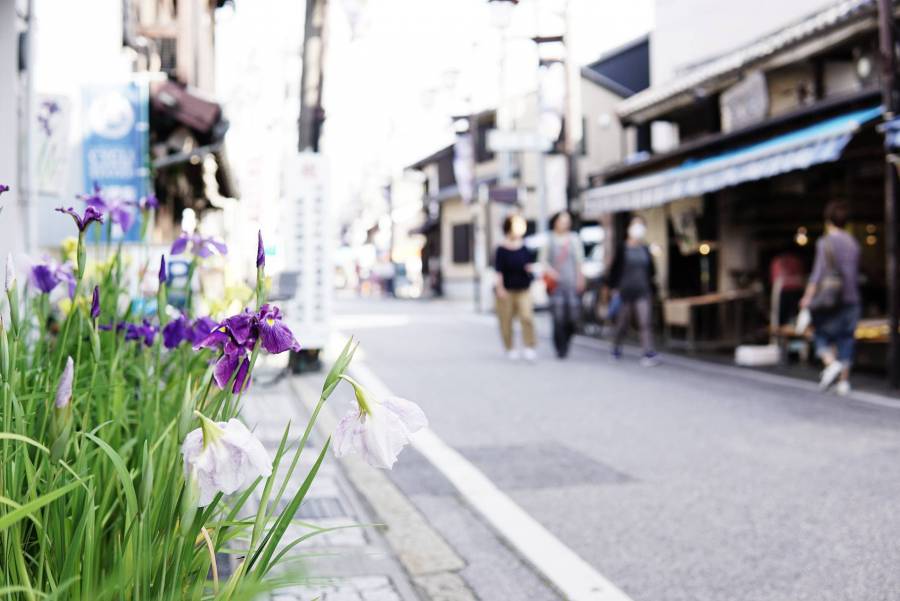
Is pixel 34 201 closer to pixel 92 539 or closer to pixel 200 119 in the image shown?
pixel 92 539

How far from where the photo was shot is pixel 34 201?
647cm

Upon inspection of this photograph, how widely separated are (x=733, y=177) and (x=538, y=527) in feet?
29.9

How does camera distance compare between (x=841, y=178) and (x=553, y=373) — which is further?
(x=841, y=178)

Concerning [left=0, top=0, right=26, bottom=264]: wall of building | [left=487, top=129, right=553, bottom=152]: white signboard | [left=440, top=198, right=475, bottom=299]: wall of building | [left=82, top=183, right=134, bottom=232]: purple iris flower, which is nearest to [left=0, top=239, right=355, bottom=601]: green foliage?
[left=82, top=183, right=134, bottom=232]: purple iris flower

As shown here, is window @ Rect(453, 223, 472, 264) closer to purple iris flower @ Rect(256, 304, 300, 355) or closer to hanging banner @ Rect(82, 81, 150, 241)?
hanging banner @ Rect(82, 81, 150, 241)

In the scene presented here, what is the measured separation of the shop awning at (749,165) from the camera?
10.4m

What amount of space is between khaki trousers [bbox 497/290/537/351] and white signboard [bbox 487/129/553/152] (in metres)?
6.12

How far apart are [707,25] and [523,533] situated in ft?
58.5

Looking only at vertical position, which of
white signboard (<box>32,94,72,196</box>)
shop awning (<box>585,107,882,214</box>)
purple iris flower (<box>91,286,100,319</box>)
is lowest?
purple iris flower (<box>91,286,100,319</box>)

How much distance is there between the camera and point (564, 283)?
42.8 ft

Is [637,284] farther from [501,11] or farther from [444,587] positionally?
[501,11]

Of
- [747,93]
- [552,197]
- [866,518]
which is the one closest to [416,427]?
[866,518]

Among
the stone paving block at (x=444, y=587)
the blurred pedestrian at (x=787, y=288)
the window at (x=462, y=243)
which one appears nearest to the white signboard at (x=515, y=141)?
the blurred pedestrian at (x=787, y=288)

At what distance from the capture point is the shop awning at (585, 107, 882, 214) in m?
10.4
